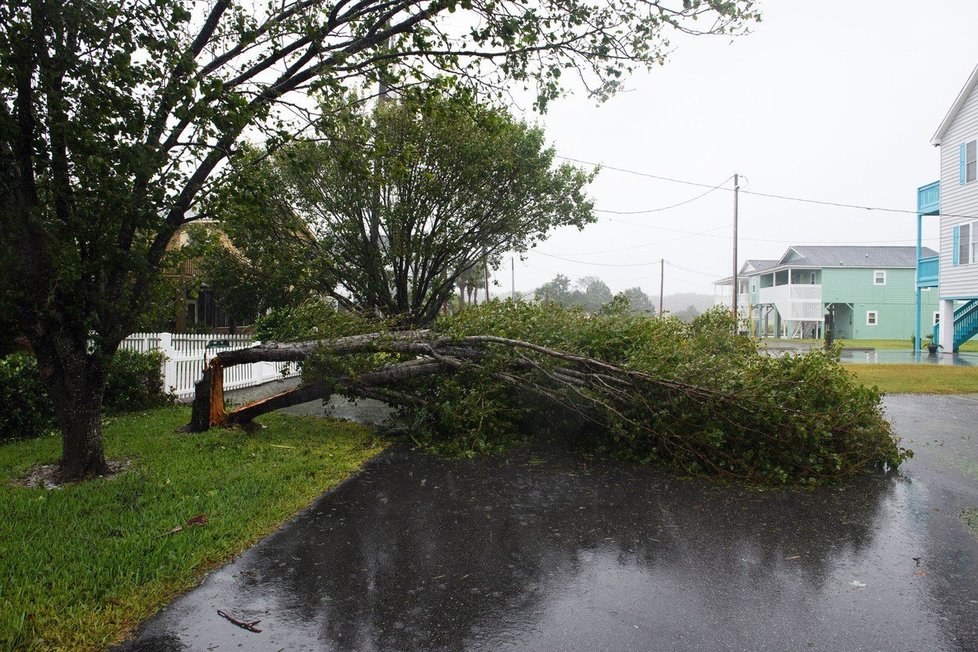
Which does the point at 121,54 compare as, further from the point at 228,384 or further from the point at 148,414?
the point at 228,384

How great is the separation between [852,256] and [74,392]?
43.1 metres

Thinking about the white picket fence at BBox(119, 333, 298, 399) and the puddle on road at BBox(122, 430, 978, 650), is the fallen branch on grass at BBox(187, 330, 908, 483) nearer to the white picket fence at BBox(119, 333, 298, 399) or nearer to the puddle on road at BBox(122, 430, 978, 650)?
the puddle on road at BBox(122, 430, 978, 650)

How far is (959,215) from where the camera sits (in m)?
22.2

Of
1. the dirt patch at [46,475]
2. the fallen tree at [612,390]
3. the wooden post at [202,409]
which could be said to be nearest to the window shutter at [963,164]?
the fallen tree at [612,390]

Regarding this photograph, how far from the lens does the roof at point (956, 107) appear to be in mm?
21375

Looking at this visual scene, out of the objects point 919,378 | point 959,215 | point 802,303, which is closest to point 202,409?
point 919,378

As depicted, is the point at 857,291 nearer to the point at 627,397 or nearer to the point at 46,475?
the point at 627,397

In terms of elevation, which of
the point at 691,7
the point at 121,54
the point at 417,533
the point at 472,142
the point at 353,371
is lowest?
the point at 417,533

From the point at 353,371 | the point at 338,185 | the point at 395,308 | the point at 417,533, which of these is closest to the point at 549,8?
the point at 353,371

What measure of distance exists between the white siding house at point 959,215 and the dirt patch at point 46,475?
84.9ft

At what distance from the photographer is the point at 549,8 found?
614 cm

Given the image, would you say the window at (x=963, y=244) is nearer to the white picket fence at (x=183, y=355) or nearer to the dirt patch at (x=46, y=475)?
the white picket fence at (x=183, y=355)

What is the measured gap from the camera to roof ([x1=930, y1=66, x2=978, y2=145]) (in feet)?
70.1

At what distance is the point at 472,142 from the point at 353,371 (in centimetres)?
755
